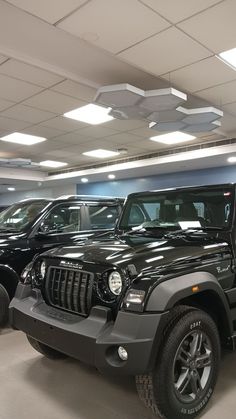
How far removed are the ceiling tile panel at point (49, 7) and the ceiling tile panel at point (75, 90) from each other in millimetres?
1596

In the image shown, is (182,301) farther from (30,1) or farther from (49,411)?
(30,1)

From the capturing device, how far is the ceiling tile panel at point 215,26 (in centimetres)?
324

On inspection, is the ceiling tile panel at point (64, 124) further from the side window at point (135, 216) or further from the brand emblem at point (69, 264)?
the brand emblem at point (69, 264)

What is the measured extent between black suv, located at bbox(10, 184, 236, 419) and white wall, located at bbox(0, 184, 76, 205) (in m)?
12.3

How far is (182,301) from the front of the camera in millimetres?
2289

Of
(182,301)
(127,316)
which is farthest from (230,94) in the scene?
(127,316)

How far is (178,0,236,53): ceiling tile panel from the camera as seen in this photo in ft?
10.6

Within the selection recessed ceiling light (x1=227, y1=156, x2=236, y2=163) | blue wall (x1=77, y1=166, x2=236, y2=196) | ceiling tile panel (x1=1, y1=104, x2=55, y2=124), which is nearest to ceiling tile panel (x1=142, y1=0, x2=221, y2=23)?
ceiling tile panel (x1=1, y1=104, x2=55, y2=124)

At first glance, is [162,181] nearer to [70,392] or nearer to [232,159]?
[232,159]

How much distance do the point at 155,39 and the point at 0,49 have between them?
1.77 m

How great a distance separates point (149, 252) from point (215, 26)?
8.46 feet

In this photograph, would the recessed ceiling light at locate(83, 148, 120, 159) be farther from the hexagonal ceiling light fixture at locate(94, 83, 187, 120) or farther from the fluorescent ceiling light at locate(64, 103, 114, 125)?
the hexagonal ceiling light fixture at locate(94, 83, 187, 120)

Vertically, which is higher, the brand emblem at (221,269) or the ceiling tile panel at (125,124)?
the ceiling tile panel at (125,124)

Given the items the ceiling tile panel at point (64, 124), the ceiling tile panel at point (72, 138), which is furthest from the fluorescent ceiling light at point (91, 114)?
the ceiling tile panel at point (72, 138)
